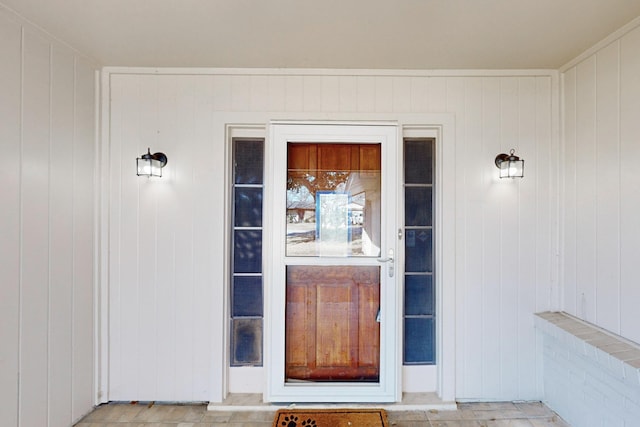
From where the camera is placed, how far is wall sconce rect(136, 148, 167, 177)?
7.56 ft

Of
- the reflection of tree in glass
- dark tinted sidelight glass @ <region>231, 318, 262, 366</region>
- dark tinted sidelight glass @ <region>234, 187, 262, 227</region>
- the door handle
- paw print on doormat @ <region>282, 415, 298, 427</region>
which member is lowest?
→ paw print on doormat @ <region>282, 415, 298, 427</region>

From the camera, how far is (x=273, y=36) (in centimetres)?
199

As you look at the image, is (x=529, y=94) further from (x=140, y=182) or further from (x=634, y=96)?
(x=140, y=182)

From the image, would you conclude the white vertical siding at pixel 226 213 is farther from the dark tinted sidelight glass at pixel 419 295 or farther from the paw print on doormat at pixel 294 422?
the paw print on doormat at pixel 294 422

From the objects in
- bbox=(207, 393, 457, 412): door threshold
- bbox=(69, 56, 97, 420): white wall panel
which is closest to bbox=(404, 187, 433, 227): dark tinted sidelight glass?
bbox=(207, 393, 457, 412): door threshold

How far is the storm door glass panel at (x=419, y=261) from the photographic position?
2516mm

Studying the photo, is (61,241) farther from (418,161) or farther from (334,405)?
(418,161)

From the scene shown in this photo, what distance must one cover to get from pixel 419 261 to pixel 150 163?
2150mm

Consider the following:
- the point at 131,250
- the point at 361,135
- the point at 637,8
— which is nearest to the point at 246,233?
the point at 131,250

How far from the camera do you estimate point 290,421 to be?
2.20 m

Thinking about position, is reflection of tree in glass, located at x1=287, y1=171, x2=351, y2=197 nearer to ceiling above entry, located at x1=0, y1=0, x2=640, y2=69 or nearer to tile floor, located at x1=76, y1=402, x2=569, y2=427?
ceiling above entry, located at x1=0, y1=0, x2=640, y2=69

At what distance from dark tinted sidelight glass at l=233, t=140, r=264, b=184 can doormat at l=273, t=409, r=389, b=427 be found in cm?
172

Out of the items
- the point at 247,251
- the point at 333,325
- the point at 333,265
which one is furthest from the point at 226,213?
the point at 333,325

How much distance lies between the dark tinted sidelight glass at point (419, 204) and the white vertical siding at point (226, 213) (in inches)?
9.1
